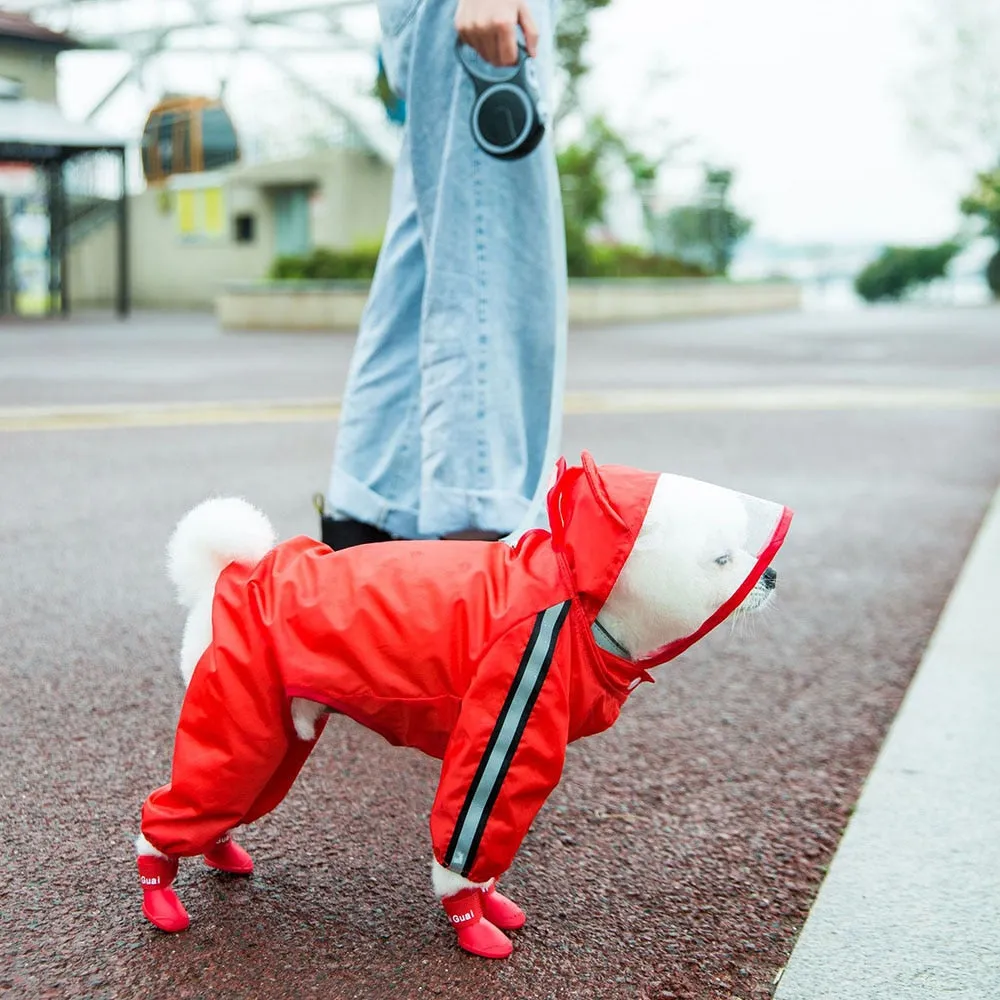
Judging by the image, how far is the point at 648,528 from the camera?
162cm

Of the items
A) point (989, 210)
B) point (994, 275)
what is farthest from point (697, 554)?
point (989, 210)

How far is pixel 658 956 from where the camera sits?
177cm

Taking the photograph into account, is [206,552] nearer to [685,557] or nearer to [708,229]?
[685,557]

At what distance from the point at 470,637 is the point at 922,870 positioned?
902mm

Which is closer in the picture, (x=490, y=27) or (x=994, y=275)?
(x=490, y=27)

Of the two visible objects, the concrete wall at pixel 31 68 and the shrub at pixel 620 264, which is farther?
the concrete wall at pixel 31 68

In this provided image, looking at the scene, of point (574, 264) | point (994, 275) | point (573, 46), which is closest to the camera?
point (574, 264)

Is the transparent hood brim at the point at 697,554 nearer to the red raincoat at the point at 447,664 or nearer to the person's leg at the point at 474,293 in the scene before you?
the red raincoat at the point at 447,664

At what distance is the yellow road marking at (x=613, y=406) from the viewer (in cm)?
721

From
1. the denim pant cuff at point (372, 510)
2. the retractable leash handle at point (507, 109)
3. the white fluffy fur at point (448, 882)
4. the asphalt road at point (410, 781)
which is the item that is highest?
the retractable leash handle at point (507, 109)

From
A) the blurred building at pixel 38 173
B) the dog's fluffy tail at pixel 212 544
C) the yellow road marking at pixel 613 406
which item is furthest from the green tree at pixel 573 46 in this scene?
the dog's fluffy tail at pixel 212 544

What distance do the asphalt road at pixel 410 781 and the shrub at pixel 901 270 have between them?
28.8m

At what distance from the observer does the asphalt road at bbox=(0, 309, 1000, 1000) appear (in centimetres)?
172

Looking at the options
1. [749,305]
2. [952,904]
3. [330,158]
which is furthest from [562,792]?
[330,158]
